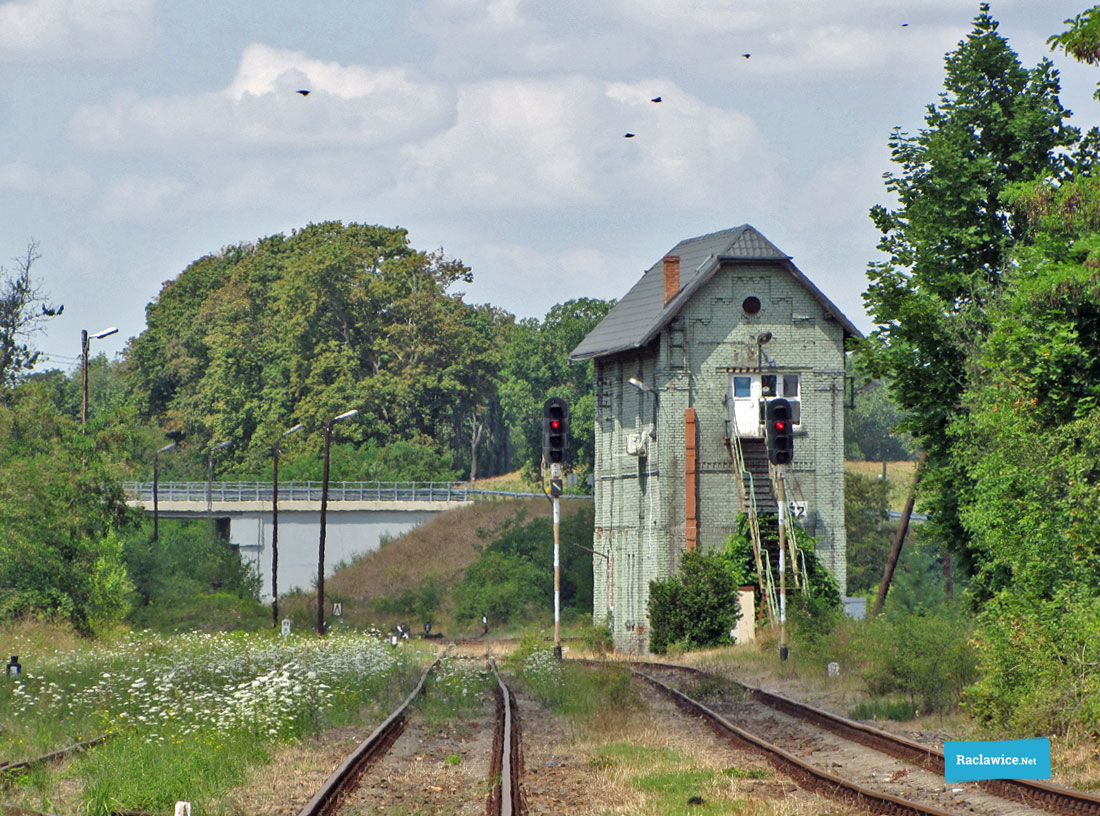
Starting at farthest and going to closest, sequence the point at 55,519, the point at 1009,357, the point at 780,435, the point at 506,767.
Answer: the point at 55,519 → the point at 780,435 → the point at 1009,357 → the point at 506,767

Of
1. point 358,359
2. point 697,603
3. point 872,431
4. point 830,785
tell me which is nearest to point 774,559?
point 697,603

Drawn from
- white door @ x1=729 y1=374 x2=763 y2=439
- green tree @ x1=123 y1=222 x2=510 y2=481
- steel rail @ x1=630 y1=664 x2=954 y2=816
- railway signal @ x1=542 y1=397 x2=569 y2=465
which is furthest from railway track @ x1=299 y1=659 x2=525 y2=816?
green tree @ x1=123 y1=222 x2=510 y2=481

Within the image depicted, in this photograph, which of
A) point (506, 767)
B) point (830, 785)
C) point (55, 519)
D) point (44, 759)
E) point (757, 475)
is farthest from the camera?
point (757, 475)

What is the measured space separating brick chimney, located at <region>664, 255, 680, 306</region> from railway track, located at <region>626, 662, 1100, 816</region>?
82.6 ft

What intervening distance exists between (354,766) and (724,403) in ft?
99.1

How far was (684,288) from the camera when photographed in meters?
43.6

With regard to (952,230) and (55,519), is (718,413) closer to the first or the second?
(952,230)

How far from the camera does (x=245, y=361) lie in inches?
3509

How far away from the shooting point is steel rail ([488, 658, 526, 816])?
11.6 m

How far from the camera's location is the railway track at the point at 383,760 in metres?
11.7

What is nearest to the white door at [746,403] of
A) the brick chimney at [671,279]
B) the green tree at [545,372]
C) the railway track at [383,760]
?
the brick chimney at [671,279]

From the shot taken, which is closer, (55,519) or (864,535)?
(55,519)

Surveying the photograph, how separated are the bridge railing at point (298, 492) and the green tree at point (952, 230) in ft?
150

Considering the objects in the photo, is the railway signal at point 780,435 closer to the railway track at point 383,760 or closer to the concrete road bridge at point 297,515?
the railway track at point 383,760
